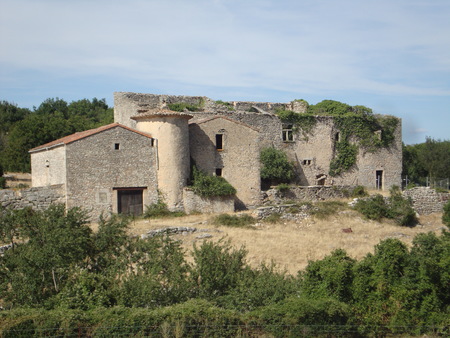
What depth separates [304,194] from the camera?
3155 cm

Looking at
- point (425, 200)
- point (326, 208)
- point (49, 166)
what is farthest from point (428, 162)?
point (49, 166)

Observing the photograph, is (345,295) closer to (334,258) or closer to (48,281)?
(334,258)

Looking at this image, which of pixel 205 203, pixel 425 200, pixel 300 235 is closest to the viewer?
pixel 300 235

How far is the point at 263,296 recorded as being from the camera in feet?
47.7

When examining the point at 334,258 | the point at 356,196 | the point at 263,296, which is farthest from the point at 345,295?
the point at 356,196

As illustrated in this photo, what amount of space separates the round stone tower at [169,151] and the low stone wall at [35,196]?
5.05 m

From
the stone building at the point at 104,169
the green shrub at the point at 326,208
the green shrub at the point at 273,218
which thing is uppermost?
the stone building at the point at 104,169

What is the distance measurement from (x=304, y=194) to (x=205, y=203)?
6.84 m

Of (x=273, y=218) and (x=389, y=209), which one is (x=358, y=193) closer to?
(x=389, y=209)

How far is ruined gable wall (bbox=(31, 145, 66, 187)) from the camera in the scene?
82.4ft

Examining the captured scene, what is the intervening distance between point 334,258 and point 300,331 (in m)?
3.45

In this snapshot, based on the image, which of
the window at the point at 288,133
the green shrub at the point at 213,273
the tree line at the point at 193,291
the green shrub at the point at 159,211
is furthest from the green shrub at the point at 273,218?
the green shrub at the point at 213,273

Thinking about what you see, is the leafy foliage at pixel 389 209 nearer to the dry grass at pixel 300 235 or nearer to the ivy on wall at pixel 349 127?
the dry grass at pixel 300 235

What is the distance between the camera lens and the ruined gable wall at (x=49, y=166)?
25.1m
